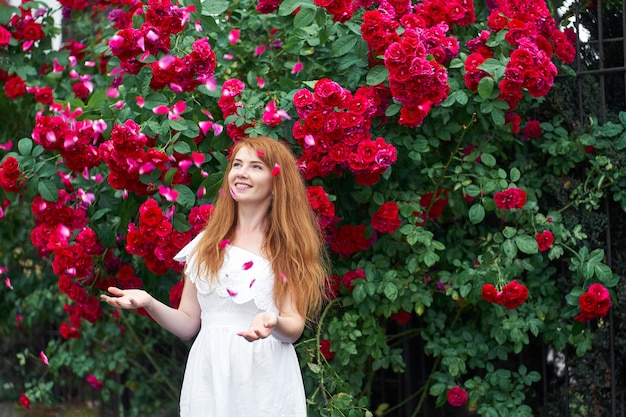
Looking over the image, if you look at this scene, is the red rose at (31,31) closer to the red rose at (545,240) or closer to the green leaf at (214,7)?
the green leaf at (214,7)

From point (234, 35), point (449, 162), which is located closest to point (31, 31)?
point (234, 35)

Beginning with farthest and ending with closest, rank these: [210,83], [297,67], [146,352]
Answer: [146,352], [297,67], [210,83]

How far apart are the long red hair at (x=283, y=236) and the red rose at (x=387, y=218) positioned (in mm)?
502

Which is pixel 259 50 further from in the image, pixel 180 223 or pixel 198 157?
pixel 180 223

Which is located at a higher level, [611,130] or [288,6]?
[288,6]

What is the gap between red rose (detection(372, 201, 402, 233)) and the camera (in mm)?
3365

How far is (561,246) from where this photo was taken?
11.9 ft

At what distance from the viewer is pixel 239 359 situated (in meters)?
2.69

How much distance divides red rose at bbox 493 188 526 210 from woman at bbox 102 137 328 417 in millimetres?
812

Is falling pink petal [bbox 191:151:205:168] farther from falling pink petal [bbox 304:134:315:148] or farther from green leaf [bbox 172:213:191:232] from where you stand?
falling pink petal [bbox 304:134:315:148]

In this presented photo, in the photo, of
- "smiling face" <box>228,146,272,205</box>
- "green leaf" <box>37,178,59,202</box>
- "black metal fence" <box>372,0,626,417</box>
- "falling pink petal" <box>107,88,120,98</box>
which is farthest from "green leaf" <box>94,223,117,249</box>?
"black metal fence" <box>372,0,626,417</box>

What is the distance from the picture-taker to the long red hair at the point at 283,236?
2754mm

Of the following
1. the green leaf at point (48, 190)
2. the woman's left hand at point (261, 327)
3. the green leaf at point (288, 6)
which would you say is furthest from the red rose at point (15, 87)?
the woman's left hand at point (261, 327)

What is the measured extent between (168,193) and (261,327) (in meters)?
0.97
